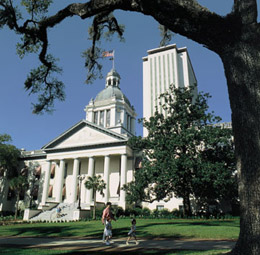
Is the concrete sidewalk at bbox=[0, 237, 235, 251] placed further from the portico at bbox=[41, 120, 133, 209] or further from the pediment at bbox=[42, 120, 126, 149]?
the pediment at bbox=[42, 120, 126, 149]

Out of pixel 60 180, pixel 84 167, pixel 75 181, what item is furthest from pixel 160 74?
pixel 60 180

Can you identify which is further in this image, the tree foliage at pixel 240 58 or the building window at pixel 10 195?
the building window at pixel 10 195

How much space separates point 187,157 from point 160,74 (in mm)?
40346

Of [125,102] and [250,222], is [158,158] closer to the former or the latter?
[250,222]

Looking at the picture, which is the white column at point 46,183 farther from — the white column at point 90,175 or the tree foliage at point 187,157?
the tree foliage at point 187,157

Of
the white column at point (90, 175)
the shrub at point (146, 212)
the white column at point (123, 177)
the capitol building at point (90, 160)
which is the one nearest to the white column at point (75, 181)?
the capitol building at point (90, 160)

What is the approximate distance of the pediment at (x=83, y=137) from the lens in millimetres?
44594

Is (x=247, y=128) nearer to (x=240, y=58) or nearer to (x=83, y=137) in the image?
(x=240, y=58)

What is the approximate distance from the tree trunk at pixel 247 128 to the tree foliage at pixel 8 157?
172 ft

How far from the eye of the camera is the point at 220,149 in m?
29.4

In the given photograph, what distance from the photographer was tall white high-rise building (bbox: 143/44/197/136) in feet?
203

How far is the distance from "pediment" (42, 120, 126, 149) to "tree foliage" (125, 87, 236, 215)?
12641mm

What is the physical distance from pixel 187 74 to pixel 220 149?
42071 millimetres

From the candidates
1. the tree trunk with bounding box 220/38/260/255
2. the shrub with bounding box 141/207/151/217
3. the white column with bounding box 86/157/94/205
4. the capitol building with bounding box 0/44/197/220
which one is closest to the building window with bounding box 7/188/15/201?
the capitol building with bounding box 0/44/197/220
